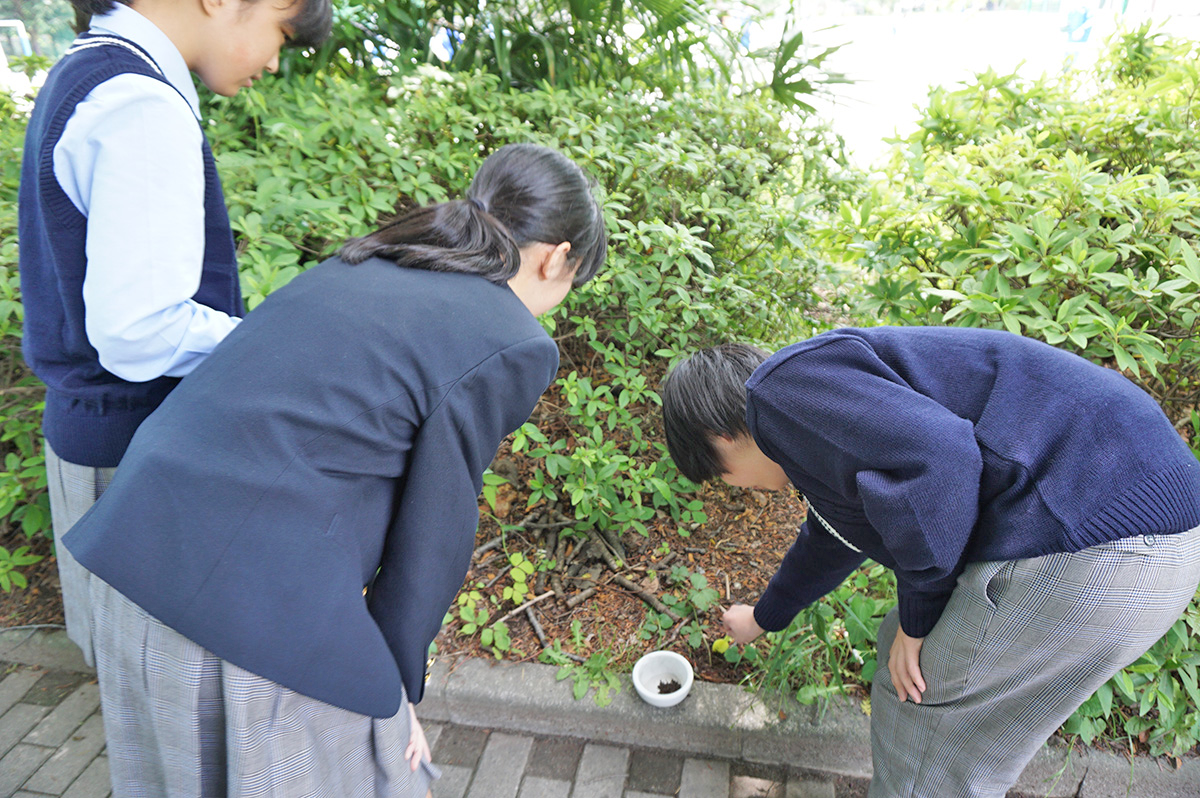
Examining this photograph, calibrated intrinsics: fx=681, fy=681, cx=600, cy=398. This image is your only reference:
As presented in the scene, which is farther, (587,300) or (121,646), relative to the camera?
(587,300)

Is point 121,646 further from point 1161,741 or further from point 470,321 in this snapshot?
point 1161,741

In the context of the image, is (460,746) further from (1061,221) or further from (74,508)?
(1061,221)

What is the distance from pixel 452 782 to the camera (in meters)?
1.91

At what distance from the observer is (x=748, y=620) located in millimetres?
1899

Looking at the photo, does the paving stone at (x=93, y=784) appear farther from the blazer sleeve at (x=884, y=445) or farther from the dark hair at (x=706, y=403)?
the blazer sleeve at (x=884, y=445)

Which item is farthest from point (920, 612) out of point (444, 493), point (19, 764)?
point (19, 764)

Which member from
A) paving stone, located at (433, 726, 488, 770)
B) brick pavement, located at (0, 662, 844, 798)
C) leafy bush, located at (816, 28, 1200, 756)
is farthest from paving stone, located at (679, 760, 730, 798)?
leafy bush, located at (816, 28, 1200, 756)

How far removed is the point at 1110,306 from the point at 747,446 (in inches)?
43.7

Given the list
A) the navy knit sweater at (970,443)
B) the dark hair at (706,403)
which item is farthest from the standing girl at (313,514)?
the navy knit sweater at (970,443)

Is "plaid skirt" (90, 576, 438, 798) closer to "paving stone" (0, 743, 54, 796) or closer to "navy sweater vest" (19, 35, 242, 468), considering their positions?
"navy sweater vest" (19, 35, 242, 468)

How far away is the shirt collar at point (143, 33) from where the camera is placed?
1.12m

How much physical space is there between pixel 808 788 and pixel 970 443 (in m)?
1.29

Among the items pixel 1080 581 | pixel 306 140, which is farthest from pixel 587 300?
pixel 1080 581

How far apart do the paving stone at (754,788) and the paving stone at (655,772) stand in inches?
6.0
